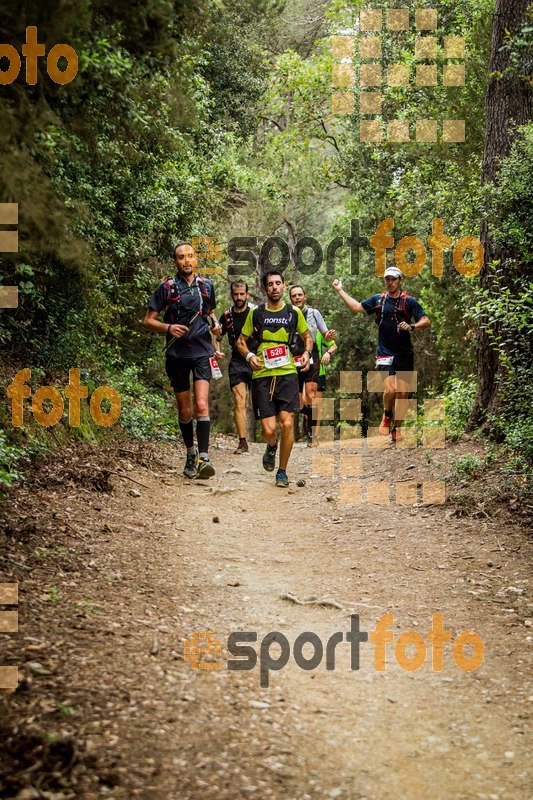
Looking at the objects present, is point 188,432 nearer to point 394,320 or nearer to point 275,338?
point 275,338

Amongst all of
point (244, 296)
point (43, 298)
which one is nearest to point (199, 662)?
point (43, 298)

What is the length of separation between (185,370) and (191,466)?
1169 mm

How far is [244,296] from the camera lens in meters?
11.4

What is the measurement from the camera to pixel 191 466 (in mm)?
9414

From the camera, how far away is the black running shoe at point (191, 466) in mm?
9344

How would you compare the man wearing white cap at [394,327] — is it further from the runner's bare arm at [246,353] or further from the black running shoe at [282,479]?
the black running shoe at [282,479]

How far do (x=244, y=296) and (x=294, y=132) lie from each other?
1345 cm

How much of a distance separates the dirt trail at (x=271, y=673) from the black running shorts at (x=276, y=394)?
2277mm

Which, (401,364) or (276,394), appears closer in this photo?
(276,394)

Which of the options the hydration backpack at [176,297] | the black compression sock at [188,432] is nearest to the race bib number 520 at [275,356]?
the hydration backpack at [176,297]

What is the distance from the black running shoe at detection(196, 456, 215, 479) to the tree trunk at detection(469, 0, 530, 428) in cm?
361

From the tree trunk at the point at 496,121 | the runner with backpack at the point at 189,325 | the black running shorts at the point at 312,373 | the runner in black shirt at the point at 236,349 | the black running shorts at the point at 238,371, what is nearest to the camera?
the runner with backpack at the point at 189,325

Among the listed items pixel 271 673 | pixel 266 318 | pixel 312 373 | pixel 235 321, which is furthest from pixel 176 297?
pixel 271 673

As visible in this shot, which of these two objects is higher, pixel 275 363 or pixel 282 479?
pixel 275 363
